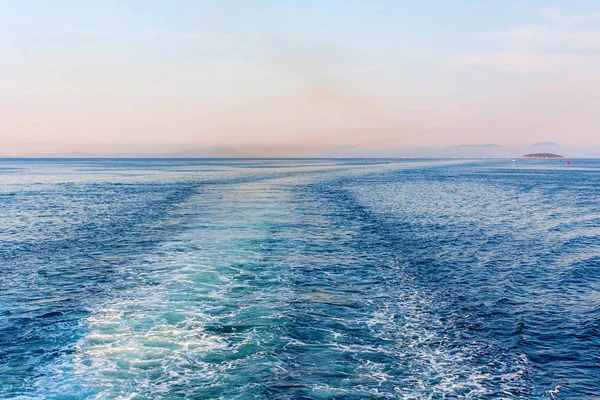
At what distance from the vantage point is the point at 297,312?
18.3m

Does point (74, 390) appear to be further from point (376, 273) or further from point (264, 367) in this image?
point (376, 273)

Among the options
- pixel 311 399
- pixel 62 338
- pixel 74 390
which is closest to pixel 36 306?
pixel 62 338

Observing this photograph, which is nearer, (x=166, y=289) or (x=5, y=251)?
(x=166, y=289)

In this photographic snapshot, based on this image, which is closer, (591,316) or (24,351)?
(24,351)

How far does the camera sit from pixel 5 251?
1169 inches

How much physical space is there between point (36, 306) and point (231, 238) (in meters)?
16.3

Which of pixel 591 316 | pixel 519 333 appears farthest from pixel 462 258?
pixel 519 333

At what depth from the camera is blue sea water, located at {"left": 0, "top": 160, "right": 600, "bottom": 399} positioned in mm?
12781

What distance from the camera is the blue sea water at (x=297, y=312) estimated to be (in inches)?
503

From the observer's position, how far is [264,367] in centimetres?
1348

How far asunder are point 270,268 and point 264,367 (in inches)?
469

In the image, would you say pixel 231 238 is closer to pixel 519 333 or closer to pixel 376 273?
pixel 376 273

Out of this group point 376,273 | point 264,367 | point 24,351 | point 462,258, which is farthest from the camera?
point 462,258

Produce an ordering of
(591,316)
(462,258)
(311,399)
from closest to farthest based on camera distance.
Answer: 1. (311,399)
2. (591,316)
3. (462,258)
